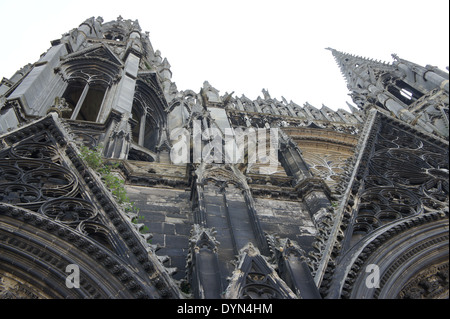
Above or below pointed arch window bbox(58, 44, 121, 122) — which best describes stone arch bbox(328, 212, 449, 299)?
below

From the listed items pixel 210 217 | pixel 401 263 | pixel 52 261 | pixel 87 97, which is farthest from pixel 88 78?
pixel 401 263

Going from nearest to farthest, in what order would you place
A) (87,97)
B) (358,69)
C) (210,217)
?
(210,217) → (87,97) → (358,69)

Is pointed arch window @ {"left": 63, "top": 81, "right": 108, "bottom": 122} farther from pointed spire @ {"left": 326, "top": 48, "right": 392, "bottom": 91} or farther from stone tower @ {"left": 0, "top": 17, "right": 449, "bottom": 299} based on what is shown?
pointed spire @ {"left": 326, "top": 48, "right": 392, "bottom": 91}

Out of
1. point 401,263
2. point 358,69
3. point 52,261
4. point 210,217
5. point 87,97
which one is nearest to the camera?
point 52,261

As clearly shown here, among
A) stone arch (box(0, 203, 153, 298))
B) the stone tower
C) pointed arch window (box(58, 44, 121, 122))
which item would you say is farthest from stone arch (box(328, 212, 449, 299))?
pointed arch window (box(58, 44, 121, 122))

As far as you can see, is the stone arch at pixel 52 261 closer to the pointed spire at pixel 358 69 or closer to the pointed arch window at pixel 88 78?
the pointed arch window at pixel 88 78

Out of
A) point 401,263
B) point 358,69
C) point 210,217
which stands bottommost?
point 401,263

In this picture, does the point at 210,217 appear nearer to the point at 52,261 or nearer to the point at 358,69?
the point at 52,261

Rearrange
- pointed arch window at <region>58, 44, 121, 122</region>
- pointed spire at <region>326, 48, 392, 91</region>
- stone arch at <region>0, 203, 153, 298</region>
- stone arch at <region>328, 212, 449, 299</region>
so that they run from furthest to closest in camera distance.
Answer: pointed spire at <region>326, 48, 392, 91</region> → pointed arch window at <region>58, 44, 121, 122</region> → stone arch at <region>328, 212, 449, 299</region> → stone arch at <region>0, 203, 153, 298</region>

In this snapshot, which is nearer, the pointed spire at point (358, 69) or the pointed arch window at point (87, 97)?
the pointed arch window at point (87, 97)

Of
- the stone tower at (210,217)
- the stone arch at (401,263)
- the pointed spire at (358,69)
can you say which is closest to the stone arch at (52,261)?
the stone tower at (210,217)

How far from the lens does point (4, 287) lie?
6.08 metres
